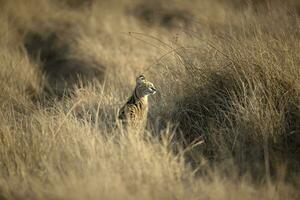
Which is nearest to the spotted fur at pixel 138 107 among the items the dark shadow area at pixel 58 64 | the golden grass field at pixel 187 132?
the golden grass field at pixel 187 132

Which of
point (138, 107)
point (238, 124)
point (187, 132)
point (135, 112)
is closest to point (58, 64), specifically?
point (138, 107)

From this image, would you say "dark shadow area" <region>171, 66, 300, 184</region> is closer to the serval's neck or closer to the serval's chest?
the serval's chest

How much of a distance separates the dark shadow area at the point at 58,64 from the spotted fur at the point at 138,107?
263 cm

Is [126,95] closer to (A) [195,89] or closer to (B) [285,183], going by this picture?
(A) [195,89]

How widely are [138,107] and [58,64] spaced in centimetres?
511

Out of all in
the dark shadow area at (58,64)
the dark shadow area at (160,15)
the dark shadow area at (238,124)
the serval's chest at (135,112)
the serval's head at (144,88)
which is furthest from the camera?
the dark shadow area at (160,15)

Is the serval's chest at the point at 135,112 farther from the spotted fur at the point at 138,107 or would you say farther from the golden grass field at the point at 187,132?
the golden grass field at the point at 187,132

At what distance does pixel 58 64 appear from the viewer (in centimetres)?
1213

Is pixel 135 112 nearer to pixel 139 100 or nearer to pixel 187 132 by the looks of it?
pixel 139 100

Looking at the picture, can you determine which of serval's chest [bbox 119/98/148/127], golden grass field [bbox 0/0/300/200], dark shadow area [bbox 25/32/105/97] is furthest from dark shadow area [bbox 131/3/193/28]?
serval's chest [bbox 119/98/148/127]

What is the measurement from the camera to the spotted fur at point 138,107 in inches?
279

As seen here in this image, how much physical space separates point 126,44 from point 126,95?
12.2ft

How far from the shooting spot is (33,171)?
19.0 ft

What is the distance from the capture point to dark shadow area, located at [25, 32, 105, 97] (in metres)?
10.8
